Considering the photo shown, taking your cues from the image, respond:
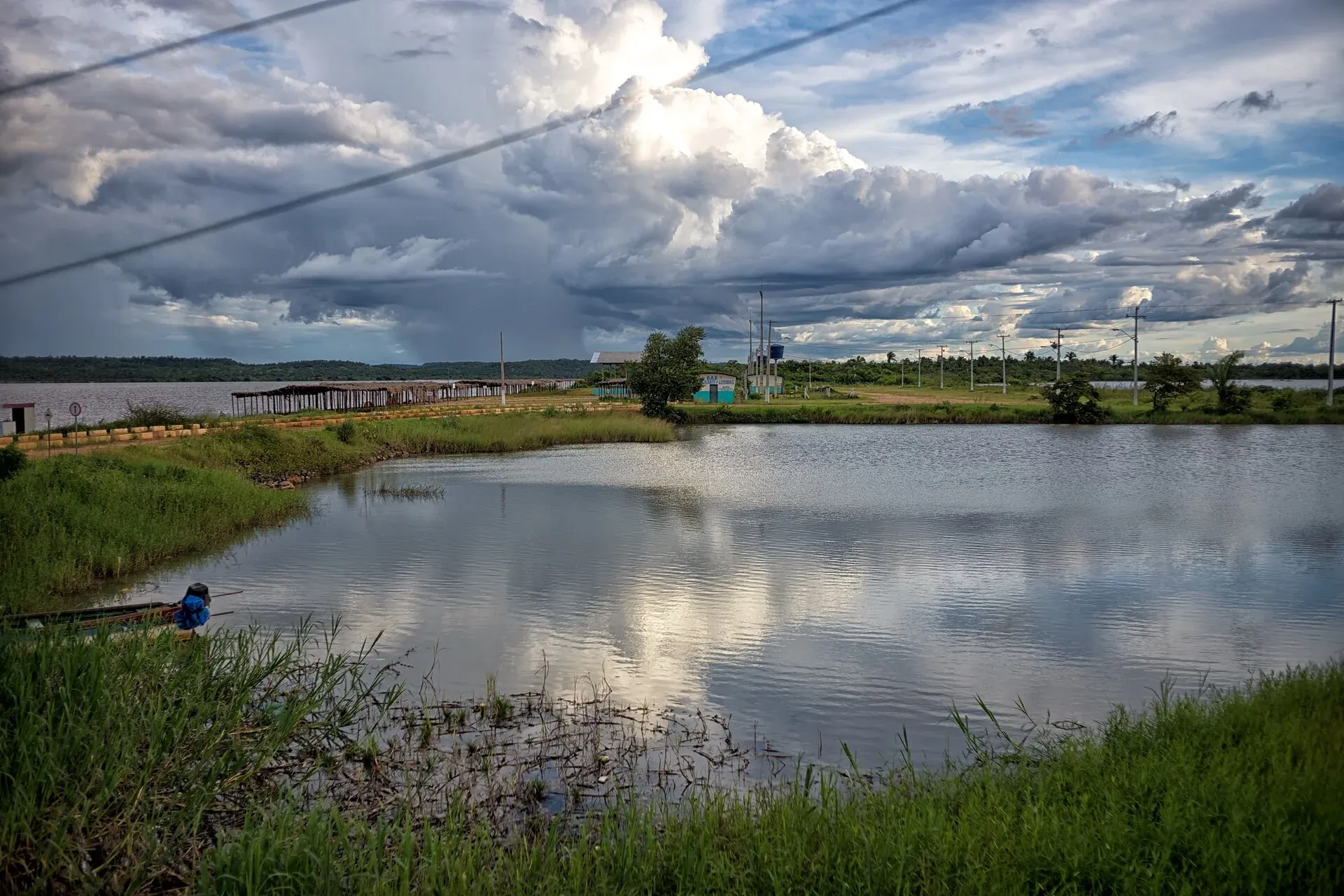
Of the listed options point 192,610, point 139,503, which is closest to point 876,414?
point 139,503

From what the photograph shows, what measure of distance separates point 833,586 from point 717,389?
286ft

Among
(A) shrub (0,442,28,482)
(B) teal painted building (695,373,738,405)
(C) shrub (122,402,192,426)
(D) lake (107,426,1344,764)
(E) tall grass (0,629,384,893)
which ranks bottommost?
(D) lake (107,426,1344,764)

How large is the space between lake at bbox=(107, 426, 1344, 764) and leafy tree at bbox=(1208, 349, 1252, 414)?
35.9 m

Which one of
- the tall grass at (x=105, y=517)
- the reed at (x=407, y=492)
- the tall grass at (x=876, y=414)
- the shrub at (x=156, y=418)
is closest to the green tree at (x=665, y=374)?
the tall grass at (x=876, y=414)

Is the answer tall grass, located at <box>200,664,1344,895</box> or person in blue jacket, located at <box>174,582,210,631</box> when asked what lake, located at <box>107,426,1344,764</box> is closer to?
tall grass, located at <box>200,664,1344,895</box>

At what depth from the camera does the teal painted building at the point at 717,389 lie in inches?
4041

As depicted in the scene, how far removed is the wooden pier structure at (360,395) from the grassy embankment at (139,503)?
2956 cm

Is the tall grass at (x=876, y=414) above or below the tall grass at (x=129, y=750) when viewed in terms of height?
above

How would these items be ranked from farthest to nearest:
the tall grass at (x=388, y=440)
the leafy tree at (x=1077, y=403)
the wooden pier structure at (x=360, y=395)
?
the wooden pier structure at (x=360, y=395) < the leafy tree at (x=1077, y=403) < the tall grass at (x=388, y=440)

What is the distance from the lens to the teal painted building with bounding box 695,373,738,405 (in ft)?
337

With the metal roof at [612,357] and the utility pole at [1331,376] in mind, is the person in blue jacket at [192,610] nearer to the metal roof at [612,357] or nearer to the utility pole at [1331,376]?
the utility pole at [1331,376]

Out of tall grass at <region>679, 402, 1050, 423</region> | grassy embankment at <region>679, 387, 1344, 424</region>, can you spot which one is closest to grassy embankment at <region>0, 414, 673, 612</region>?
tall grass at <region>679, 402, 1050, 423</region>

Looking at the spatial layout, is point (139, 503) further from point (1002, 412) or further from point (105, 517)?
point (1002, 412)

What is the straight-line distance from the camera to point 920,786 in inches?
301
